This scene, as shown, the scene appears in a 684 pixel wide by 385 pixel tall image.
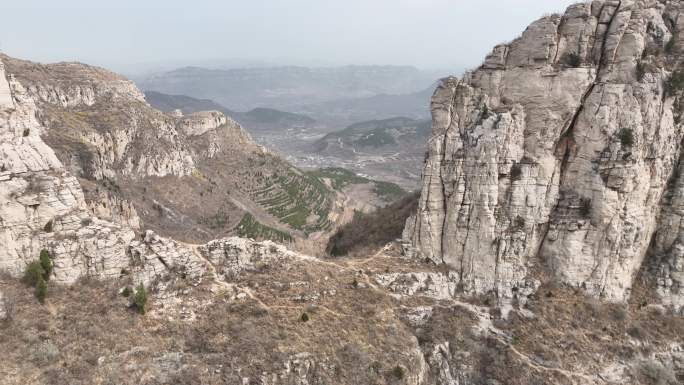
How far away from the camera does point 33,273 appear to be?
29.3m

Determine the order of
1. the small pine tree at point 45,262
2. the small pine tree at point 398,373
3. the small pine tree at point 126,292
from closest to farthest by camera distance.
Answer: the small pine tree at point 45,262 < the small pine tree at point 398,373 < the small pine tree at point 126,292

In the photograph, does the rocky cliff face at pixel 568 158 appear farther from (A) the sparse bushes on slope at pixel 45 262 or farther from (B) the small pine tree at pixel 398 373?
(A) the sparse bushes on slope at pixel 45 262

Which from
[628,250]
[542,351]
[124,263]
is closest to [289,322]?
[124,263]

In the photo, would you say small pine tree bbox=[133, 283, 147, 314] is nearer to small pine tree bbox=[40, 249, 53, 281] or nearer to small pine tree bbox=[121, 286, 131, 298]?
small pine tree bbox=[121, 286, 131, 298]

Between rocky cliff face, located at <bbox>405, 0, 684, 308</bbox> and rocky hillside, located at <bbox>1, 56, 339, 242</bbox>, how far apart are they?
2054 inches

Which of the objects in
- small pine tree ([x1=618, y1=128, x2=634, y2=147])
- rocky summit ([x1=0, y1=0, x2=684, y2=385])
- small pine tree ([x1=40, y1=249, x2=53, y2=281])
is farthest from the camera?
small pine tree ([x1=618, y1=128, x2=634, y2=147])

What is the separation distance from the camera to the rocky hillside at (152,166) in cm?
8588

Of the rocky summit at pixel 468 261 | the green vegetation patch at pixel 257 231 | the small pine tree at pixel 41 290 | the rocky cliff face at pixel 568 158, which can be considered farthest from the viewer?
the green vegetation patch at pixel 257 231

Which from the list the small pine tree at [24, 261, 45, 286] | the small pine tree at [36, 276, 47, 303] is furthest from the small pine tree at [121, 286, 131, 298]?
the small pine tree at [24, 261, 45, 286]

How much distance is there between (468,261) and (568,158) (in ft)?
46.7

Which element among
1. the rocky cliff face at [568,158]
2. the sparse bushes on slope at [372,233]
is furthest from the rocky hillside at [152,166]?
the rocky cliff face at [568,158]

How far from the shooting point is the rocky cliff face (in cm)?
3666

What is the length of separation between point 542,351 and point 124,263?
37.3 meters

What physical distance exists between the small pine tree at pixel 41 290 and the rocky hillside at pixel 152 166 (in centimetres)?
3324
